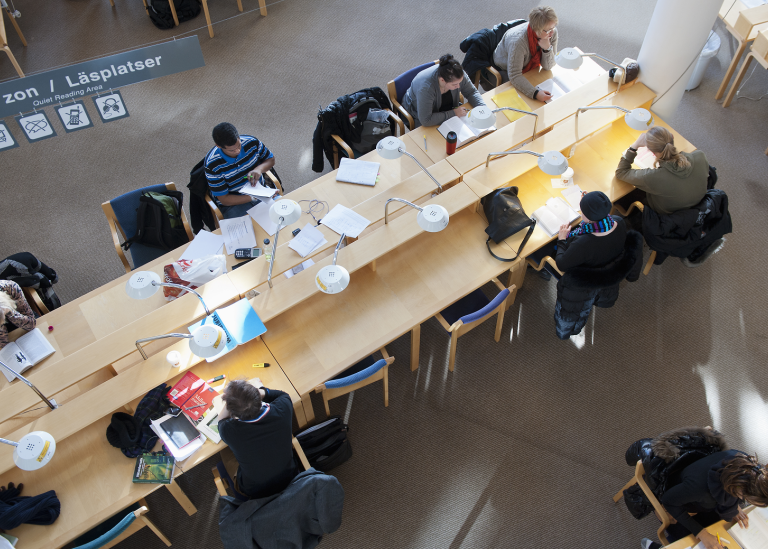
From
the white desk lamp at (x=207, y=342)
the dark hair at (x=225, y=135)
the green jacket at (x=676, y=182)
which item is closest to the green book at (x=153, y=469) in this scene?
the white desk lamp at (x=207, y=342)

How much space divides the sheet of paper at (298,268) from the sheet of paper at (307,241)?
71mm

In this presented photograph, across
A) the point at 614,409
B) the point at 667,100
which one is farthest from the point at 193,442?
the point at 667,100

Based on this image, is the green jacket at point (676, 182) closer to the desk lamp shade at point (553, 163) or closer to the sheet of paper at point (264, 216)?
the desk lamp shade at point (553, 163)

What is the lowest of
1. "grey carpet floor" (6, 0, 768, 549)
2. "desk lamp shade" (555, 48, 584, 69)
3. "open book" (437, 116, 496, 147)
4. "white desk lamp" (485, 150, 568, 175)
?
"grey carpet floor" (6, 0, 768, 549)

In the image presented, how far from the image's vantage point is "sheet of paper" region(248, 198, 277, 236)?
457cm

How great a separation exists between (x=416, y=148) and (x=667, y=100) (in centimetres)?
234

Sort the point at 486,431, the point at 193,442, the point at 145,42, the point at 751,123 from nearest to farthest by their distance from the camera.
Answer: the point at 193,442, the point at 486,431, the point at 751,123, the point at 145,42

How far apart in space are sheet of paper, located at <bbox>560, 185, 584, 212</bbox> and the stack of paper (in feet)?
5.14

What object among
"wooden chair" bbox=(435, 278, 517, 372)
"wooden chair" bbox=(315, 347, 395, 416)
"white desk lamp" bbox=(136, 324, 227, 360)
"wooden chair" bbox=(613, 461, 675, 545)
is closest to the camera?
"white desk lamp" bbox=(136, 324, 227, 360)

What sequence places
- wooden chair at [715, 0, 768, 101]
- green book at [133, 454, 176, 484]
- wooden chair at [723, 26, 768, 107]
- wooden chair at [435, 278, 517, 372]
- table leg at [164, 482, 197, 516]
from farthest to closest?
1. wooden chair at [715, 0, 768, 101]
2. wooden chair at [723, 26, 768, 107]
3. wooden chair at [435, 278, 517, 372]
4. table leg at [164, 482, 197, 516]
5. green book at [133, 454, 176, 484]

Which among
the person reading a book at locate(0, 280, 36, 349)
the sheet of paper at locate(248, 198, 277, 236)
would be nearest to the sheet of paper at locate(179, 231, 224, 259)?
the sheet of paper at locate(248, 198, 277, 236)

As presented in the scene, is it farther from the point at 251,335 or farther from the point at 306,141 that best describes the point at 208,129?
the point at 251,335

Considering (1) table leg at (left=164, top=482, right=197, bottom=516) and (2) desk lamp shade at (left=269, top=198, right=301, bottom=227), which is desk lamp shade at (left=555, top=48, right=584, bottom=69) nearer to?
(2) desk lamp shade at (left=269, top=198, right=301, bottom=227)

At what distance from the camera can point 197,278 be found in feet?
13.7
